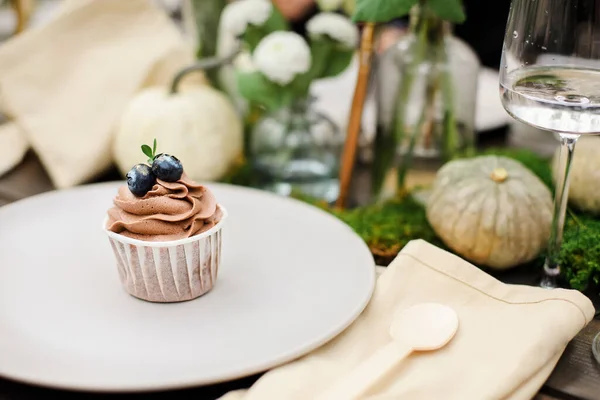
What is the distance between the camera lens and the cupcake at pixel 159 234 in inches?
29.7

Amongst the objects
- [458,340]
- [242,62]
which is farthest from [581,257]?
[242,62]

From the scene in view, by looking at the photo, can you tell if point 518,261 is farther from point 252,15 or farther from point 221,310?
point 252,15

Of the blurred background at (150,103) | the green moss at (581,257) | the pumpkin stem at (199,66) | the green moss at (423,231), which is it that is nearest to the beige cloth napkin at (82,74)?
the blurred background at (150,103)

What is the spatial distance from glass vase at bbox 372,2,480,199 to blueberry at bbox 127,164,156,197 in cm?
47

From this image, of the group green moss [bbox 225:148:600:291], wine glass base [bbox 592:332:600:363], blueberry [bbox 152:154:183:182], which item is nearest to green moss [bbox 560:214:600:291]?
green moss [bbox 225:148:600:291]

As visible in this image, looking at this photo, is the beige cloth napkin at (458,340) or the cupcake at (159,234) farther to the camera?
the cupcake at (159,234)

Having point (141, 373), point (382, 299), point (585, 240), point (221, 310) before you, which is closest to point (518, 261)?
point (585, 240)

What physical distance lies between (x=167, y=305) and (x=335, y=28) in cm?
52

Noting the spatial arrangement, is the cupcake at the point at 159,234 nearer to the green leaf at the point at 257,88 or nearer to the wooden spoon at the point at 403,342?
the wooden spoon at the point at 403,342

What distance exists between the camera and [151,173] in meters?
0.76

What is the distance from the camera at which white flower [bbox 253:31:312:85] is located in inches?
40.8

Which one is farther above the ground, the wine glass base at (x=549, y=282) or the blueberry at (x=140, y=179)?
the blueberry at (x=140, y=179)

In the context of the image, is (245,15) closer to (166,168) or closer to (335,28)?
(335,28)

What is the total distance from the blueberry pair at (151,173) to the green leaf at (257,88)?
350 millimetres
